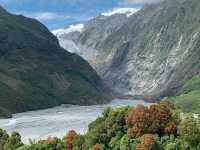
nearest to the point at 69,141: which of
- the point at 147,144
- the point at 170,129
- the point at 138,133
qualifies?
the point at 138,133

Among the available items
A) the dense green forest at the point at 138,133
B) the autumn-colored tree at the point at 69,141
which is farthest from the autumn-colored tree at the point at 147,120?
the autumn-colored tree at the point at 69,141

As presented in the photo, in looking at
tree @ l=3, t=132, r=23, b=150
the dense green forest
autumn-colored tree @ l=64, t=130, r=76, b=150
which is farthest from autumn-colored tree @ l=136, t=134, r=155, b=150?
tree @ l=3, t=132, r=23, b=150

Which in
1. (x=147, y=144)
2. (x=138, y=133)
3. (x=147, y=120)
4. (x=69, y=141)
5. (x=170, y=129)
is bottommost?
(x=147, y=144)

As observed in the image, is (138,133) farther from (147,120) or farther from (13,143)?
(13,143)

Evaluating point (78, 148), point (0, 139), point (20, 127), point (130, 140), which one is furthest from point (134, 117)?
point (20, 127)

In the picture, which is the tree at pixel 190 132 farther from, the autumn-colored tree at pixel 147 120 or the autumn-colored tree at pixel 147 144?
the autumn-colored tree at pixel 147 144

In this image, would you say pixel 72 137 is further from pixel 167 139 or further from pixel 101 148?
pixel 167 139

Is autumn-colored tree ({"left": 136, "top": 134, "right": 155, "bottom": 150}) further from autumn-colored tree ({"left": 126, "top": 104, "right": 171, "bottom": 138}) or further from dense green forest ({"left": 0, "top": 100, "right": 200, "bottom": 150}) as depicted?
autumn-colored tree ({"left": 126, "top": 104, "right": 171, "bottom": 138})

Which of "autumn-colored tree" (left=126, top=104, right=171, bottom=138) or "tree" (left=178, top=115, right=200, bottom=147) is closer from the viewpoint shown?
"tree" (left=178, top=115, right=200, bottom=147)
